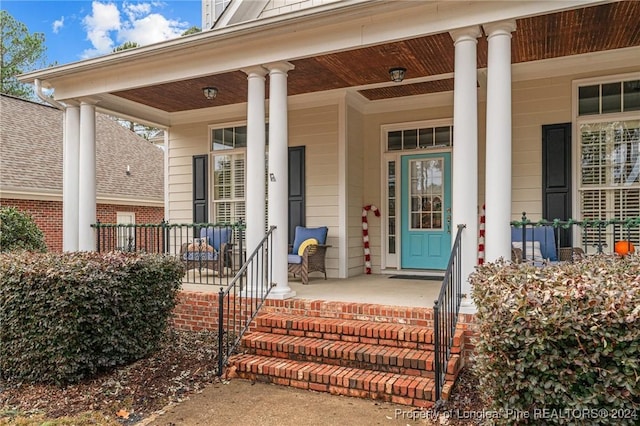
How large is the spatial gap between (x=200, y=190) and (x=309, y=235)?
2.48 metres

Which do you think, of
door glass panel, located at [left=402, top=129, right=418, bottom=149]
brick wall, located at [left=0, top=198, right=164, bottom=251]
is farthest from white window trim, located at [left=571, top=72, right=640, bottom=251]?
→ brick wall, located at [left=0, top=198, right=164, bottom=251]

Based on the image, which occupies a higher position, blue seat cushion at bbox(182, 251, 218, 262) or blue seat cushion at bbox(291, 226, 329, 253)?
blue seat cushion at bbox(291, 226, 329, 253)

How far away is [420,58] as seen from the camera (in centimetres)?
534

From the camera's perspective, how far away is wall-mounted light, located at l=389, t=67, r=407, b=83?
5.62 metres

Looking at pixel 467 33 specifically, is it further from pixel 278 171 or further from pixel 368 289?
pixel 368 289

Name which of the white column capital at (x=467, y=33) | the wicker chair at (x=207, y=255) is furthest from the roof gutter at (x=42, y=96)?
the white column capital at (x=467, y=33)

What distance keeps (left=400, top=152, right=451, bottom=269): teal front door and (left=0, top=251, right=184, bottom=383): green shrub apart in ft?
13.5

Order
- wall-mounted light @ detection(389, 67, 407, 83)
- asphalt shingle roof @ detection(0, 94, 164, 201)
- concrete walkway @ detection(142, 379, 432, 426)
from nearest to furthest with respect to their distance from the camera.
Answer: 1. concrete walkway @ detection(142, 379, 432, 426)
2. wall-mounted light @ detection(389, 67, 407, 83)
3. asphalt shingle roof @ detection(0, 94, 164, 201)

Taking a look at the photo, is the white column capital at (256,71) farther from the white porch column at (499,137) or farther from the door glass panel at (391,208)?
the door glass panel at (391,208)

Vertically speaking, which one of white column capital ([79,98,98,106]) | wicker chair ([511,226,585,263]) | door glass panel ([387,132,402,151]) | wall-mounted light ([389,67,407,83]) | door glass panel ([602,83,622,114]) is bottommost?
wicker chair ([511,226,585,263])

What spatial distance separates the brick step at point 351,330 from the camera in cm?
398

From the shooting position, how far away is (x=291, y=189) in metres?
7.30

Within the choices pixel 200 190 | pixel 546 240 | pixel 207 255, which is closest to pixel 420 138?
pixel 546 240

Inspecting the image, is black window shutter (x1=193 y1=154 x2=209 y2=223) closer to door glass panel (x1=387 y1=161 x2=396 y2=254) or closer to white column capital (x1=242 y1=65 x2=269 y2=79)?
white column capital (x1=242 y1=65 x2=269 y2=79)
